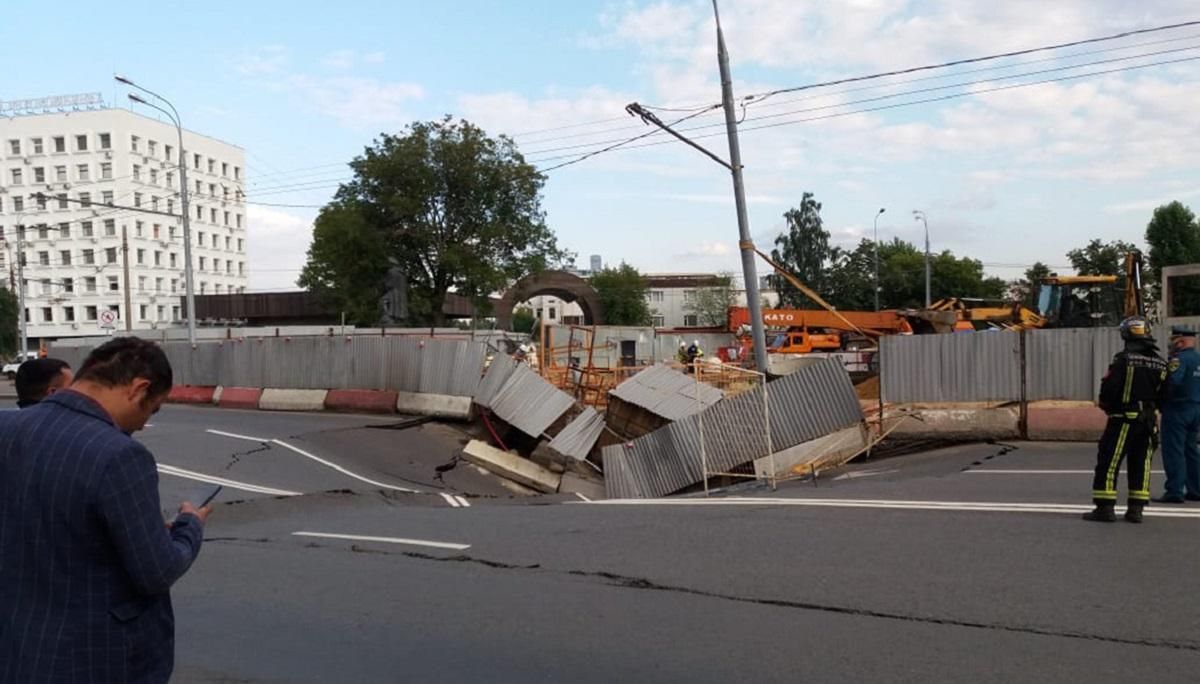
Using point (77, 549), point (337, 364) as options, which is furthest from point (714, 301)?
point (77, 549)

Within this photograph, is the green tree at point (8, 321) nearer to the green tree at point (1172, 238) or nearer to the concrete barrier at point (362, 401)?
the concrete barrier at point (362, 401)

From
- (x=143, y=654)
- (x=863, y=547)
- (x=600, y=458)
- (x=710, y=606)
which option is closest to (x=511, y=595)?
(x=710, y=606)

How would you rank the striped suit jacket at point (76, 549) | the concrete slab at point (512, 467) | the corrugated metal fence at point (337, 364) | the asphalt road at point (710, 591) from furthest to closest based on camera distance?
the corrugated metal fence at point (337, 364) → the concrete slab at point (512, 467) → the asphalt road at point (710, 591) → the striped suit jacket at point (76, 549)

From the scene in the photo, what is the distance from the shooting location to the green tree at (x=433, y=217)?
47875 mm

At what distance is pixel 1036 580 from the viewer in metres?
6.41

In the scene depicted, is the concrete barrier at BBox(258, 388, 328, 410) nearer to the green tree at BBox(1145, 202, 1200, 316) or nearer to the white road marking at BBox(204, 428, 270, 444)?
the white road marking at BBox(204, 428, 270, 444)

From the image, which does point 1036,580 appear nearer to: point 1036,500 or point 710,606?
point 710,606

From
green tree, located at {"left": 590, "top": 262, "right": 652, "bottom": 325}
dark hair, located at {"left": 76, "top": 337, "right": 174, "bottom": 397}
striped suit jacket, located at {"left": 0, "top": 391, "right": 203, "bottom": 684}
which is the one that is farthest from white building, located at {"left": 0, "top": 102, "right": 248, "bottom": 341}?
striped suit jacket, located at {"left": 0, "top": 391, "right": 203, "bottom": 684}

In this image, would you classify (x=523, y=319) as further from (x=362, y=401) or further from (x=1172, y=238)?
(x=362, y=401)

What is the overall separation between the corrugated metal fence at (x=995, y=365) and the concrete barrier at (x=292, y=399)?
1478cm

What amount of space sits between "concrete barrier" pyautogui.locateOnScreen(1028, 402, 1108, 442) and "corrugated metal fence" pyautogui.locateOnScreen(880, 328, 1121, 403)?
1.11ft

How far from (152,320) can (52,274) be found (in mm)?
10822

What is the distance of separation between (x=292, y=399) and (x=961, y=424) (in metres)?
17.3

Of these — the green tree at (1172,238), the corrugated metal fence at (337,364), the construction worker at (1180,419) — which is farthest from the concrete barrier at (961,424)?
the green tree at (1172,238)
